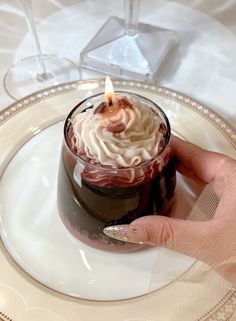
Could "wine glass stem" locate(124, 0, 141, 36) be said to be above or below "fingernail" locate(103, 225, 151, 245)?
above

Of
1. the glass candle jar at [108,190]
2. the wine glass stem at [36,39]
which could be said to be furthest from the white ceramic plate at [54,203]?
the wine glass stem at [36,39]

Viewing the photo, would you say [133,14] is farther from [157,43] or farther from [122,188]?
[122,188]

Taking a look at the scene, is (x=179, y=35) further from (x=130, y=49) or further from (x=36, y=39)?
(x=36, y=39)

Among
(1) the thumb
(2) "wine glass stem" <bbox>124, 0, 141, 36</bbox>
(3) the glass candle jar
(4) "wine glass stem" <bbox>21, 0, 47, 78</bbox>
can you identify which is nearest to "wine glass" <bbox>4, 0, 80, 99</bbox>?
(4) "wine glass stem" <bbox>21, 0, 47, 78</bbox>

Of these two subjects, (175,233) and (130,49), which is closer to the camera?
(175,233)

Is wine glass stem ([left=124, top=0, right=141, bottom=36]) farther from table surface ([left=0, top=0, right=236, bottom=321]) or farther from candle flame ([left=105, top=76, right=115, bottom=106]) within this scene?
candle flame ([left=105, top=76, right=115, bottom=106])

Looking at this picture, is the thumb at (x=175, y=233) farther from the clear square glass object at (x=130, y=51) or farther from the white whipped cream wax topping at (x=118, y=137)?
the clear square glass object at (x=130, y=51)

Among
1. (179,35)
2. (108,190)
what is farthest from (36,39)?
(108,190)

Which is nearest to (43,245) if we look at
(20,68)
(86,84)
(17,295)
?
(17,295)
